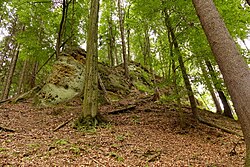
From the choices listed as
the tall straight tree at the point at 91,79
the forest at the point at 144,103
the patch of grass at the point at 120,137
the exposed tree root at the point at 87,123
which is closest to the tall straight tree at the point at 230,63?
the forest at the point at 144,103

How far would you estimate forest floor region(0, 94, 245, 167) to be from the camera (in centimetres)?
477

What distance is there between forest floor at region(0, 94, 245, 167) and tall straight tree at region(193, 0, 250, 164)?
2.23 meters

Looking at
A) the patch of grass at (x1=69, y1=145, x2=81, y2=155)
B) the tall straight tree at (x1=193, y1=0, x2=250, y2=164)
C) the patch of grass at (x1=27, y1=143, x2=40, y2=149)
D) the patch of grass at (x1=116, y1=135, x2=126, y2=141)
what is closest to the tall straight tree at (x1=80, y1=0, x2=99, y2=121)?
the patch of grass at (x1=116, y1=135, x2=126, y2=141)

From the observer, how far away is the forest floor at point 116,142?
4773mm

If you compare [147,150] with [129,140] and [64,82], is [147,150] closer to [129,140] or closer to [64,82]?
[129,140]

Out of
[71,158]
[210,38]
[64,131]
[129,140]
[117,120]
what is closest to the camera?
[210,38]

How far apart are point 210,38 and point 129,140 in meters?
3.86

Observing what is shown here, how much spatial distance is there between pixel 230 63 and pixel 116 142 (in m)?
3.88

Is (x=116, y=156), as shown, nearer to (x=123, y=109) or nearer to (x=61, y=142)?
(x=61, y=142)

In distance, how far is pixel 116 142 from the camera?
6.04 meters

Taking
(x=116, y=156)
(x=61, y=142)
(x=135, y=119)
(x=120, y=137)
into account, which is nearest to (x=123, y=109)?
(x=135, y=119)

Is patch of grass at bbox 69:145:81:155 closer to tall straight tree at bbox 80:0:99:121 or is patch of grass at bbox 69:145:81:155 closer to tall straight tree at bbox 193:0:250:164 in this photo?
tall straight tree at bbox 80:0:99:121

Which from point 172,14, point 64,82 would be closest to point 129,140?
point 172,14

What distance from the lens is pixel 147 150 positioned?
18.5 feet
